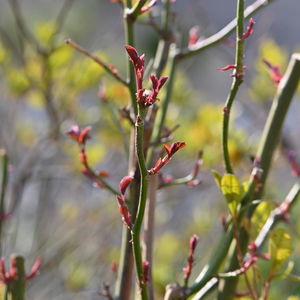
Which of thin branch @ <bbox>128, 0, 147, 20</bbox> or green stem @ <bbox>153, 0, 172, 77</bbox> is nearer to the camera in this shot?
thin branch @ <bbox>128, 0, 147, 20</bbox>

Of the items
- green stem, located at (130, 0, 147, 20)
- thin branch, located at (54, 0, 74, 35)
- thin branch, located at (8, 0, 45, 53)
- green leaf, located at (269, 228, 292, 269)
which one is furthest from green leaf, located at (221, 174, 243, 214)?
thin branch, located at (54, 0, 74, 35)

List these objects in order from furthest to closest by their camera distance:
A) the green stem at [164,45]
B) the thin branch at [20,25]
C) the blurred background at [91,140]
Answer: the blurred background at [91,140] → the thin branch at [20,25] → the green stem at [164,45]

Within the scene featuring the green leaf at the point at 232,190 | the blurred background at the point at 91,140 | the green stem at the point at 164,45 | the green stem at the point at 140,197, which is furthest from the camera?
the blurred background at the point at 91,140

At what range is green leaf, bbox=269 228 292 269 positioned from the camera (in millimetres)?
647

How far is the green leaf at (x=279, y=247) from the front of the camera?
2.12 feet

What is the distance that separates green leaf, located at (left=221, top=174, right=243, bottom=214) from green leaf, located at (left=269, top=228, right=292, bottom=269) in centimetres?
5

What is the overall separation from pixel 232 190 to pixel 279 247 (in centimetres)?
8

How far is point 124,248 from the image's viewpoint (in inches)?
28.3

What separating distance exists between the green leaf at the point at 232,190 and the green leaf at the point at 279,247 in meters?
0.05

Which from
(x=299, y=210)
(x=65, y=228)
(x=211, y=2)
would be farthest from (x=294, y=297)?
(x=211, y=2)

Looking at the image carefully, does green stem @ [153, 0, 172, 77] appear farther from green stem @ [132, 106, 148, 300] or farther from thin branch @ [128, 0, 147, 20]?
green stem @ [132, 106, 148, 300]

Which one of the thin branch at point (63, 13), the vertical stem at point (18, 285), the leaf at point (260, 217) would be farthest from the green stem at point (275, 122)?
the thin branch at point (63, 13)

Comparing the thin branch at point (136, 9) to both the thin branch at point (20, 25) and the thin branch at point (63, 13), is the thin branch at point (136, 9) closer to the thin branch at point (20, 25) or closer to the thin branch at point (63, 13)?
the thin branch at point (20, 25)

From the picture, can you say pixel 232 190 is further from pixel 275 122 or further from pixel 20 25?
pixel 20 25
